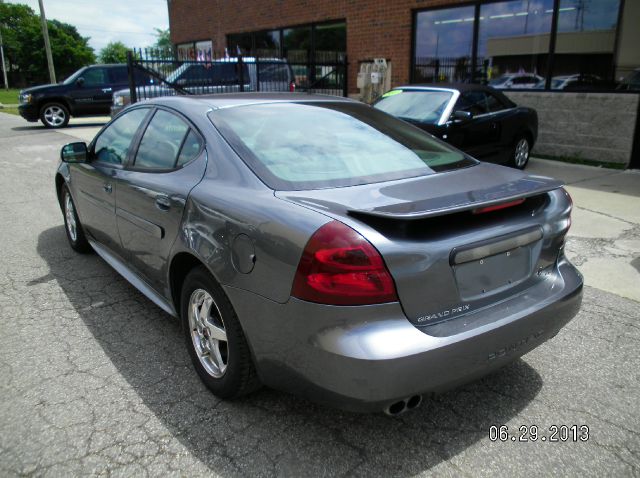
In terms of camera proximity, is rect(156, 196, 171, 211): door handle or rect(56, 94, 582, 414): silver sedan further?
rect(156, 196, 171, 211): door handle

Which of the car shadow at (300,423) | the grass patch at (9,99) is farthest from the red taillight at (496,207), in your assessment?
the grass patch at (9,99)

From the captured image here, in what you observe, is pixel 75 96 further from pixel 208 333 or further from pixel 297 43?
pixel 208 333

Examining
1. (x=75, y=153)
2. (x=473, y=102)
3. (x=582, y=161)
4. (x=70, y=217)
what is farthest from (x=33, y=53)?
(x=75, y=153)

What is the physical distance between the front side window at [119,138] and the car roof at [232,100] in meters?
0.22

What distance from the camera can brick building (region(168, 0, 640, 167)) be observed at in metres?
9.38

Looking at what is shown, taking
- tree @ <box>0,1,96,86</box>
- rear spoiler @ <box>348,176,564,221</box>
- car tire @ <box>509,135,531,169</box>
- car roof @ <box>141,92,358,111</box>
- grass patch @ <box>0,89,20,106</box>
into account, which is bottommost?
car tire @ <box>509,135,531,169</box>

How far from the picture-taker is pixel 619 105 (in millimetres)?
9312

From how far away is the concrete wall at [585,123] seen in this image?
9.33 m

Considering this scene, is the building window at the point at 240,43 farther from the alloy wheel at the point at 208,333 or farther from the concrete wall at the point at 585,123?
the alloy wheel at the point at 208,333

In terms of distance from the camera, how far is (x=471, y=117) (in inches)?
321

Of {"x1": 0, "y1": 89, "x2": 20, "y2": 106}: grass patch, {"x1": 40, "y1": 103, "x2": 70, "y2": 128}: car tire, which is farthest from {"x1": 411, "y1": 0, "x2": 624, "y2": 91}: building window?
{"x1": 0, "y1": 89, "x2": 20, "y2": 106}: grass patch

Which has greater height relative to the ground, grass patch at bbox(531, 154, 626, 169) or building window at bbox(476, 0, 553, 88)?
building window at bbox(476, 0, 553, 88)

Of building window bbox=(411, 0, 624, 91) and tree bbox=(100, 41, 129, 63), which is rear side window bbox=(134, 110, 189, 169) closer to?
building window bbox=(411, 0, 624, 91)

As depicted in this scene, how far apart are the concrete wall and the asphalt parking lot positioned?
6.31m
